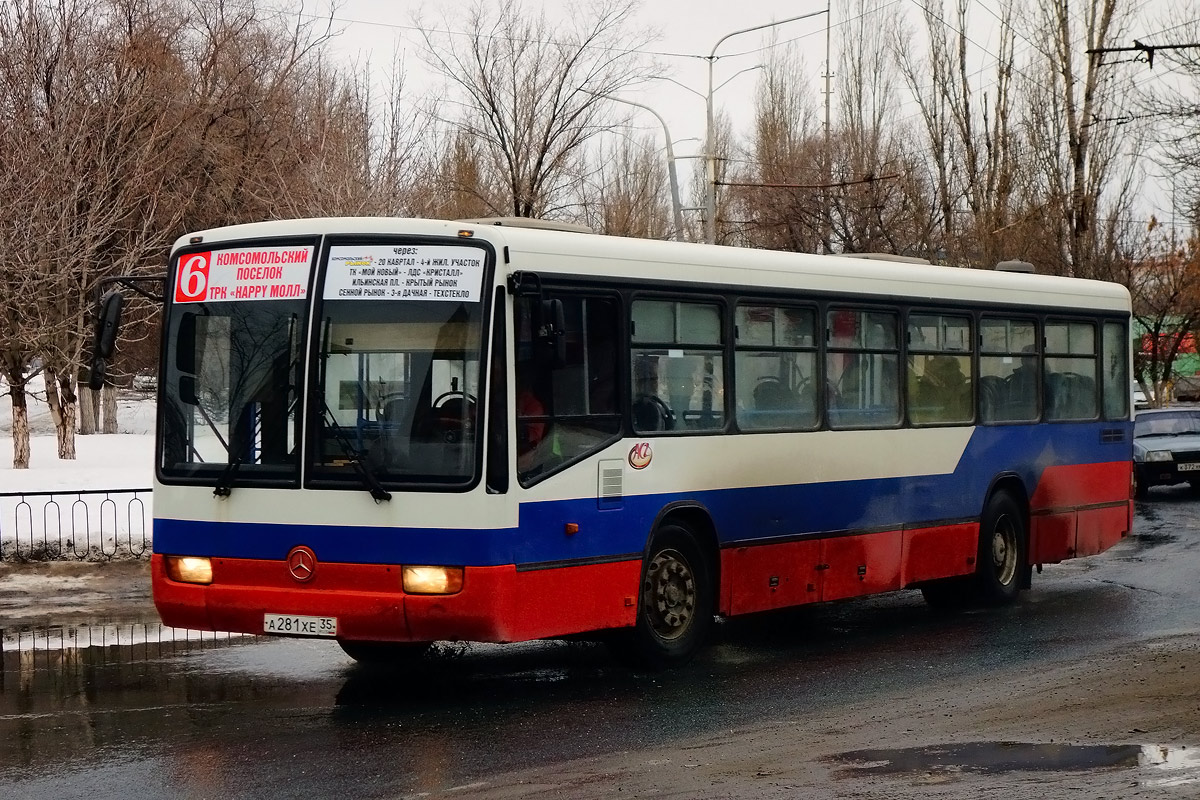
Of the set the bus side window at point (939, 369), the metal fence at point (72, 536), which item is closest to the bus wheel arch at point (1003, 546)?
the bus side window at point (939, 369)

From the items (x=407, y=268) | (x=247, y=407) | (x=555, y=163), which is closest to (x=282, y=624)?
(x=247, y=407)

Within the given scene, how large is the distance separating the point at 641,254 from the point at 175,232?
21.1m

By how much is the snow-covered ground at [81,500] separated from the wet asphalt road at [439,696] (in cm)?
429

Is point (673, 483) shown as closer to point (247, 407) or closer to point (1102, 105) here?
point (247, 407)

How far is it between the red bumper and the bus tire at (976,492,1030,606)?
15.8ft

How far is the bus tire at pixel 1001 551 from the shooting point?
520 inches

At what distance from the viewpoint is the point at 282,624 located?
8805 mm

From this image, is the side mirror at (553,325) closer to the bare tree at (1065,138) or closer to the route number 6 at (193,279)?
the route number 6 at (193,279)

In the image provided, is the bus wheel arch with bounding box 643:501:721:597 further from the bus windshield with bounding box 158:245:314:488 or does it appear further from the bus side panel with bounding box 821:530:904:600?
the bus windshield with bounding box 158:245:314:488

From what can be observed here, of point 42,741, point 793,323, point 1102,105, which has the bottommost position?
point 42,741

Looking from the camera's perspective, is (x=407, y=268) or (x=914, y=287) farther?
(x=914, y=287)

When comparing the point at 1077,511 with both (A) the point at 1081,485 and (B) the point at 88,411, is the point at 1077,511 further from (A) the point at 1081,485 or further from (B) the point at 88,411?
(B) the point at 88,411

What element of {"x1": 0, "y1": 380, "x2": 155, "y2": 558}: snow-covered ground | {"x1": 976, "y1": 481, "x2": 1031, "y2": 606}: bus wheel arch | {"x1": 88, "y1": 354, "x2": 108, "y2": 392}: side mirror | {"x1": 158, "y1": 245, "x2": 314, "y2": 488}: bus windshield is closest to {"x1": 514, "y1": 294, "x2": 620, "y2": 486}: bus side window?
{"x1": 158, "y1": 245, "x2": 314, "y2": 488}: bus windshield

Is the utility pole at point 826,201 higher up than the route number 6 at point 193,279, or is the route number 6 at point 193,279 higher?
the utility pole at point 826,201
